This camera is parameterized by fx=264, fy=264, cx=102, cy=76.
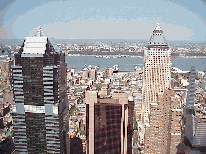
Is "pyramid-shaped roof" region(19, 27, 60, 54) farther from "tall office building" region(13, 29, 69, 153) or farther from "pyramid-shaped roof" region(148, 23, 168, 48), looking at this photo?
"pyramid-shaped roof" region(148, 23, 168, 48)

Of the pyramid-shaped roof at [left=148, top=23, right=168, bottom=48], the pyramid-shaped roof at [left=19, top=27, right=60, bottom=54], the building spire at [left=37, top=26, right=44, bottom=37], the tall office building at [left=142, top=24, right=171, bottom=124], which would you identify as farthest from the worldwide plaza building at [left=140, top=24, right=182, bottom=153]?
the building spire at [left=37, top=26, right=44, bottom=37]

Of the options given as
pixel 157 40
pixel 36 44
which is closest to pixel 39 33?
pixel 36 44

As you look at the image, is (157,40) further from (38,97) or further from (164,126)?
(38,97)

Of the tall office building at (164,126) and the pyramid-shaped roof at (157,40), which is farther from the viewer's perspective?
the pyramid-shaped roof at (157,40)

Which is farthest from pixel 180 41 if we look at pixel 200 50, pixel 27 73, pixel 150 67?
pixel 27 73

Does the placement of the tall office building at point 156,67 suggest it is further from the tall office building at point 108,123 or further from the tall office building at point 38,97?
the tall office building at point 38,97

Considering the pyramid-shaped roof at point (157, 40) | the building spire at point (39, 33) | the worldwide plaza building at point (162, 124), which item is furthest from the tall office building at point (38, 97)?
the pyramid-shaped roof at point (157, 40)
